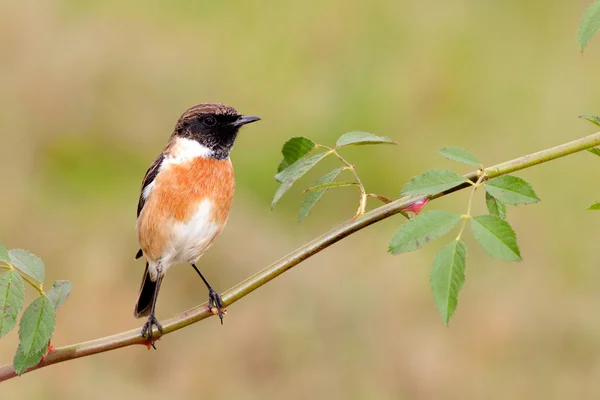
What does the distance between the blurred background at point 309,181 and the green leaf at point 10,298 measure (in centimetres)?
494

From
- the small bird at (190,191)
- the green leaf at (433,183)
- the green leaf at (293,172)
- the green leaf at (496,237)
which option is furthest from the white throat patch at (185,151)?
the green leaf at (496,237)

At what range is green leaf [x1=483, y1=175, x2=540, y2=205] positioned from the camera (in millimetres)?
2094

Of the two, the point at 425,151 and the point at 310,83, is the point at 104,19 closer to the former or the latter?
the point at 310,83

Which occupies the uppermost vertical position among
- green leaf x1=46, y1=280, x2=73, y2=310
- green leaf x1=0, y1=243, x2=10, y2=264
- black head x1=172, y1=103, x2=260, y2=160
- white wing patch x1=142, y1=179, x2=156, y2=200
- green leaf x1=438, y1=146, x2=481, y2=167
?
green leaf x1=438, y1=146, x2=481, y2=167

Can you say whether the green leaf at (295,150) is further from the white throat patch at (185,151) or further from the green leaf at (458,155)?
the white throat patch at (185,151)

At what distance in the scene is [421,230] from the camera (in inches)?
84.2

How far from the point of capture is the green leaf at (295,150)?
268 cm

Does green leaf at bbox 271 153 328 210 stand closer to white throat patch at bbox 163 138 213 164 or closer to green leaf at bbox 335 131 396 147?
green leaf at bbox 335 131 396 147

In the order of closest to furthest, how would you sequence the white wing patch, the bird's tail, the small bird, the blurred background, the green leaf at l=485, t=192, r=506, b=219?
the green leaf at l=485, t=192, r=506, b=219 → the small bird → the white wing patch → the bird's tail → the blurred background

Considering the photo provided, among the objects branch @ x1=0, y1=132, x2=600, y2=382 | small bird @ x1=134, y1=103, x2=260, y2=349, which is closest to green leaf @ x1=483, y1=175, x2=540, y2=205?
branch @ x1=0, y1=132, x2=600, y2=382

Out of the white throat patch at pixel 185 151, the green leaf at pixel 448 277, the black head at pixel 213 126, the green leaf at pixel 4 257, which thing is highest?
the green leaf at pixel 448 277

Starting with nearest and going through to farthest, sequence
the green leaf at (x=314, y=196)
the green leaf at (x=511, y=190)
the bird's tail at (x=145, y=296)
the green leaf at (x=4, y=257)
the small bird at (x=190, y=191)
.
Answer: the green leaf at (x=511, y=190), the green leaf at (x=4, y=257), the green leaf at (x=314, y=196), the small bird at (x=190, y=191), the bird's tail at (x=145, y=296)

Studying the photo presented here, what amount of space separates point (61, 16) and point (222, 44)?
74.7 inches

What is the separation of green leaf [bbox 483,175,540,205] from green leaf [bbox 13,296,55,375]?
111 cm
